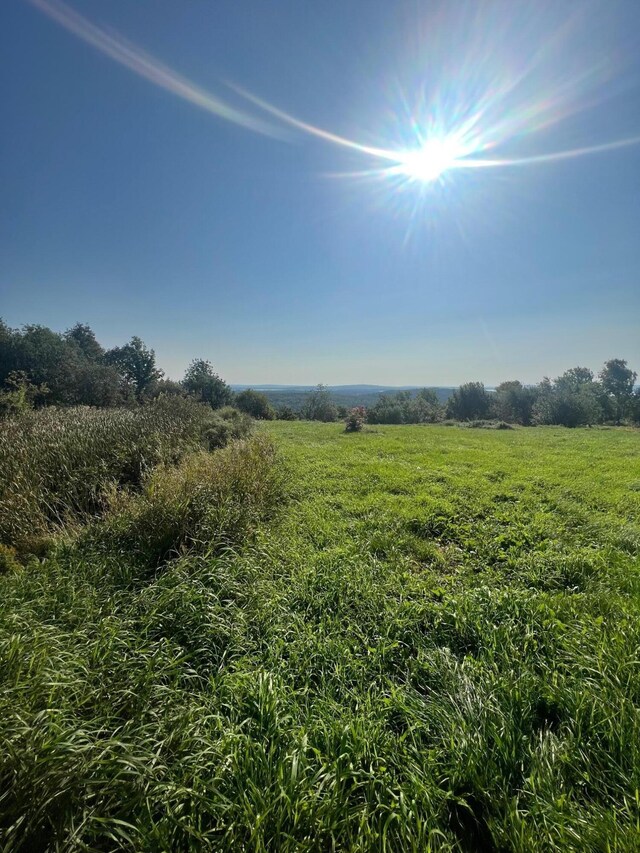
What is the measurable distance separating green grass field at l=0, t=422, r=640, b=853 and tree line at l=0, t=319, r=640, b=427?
17.4 meters

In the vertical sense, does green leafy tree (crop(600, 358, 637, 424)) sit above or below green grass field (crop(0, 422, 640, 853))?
above

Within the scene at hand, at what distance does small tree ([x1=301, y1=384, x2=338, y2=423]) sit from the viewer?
40125mm

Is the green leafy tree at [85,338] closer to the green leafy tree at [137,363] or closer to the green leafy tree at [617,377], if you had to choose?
the green leafy tree at [137,363]

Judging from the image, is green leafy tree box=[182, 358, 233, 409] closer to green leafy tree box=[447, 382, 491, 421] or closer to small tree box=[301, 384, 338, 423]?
small tree box=[301, 384, 338, 423]

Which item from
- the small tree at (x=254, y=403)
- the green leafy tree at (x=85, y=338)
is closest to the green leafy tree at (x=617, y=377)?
the small tree at (x=254, y=403)

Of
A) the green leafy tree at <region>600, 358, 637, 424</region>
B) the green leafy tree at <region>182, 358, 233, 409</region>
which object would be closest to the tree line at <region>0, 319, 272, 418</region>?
the green leafy tree at <region>182, 358, 233, 409</region>

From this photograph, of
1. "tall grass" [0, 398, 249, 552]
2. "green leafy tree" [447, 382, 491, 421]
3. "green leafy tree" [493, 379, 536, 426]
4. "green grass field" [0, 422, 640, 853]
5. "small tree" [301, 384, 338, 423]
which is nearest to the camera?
"green grass field" [0, 422, 640, 853]

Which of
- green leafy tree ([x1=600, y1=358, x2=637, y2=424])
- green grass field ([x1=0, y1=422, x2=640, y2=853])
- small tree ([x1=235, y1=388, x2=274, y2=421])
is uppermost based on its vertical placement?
green leafy tree ([x1=600, y1=358, x2=637, y2=424])

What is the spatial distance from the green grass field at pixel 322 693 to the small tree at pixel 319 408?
30.3 metres

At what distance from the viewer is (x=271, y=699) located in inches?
80.1

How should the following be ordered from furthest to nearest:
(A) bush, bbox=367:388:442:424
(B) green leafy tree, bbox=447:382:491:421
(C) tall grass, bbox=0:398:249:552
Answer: (B) green leafy tree, bbox=447:382:491:421
(A) bush, bbox=367:388:442:424
(C) tall grass, bbox=0:398:249:552

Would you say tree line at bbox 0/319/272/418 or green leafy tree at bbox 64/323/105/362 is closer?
tree line at bbox 0/319/272/418

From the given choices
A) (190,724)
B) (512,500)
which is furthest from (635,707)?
(512,500)

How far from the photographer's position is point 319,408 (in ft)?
Answer: 135
